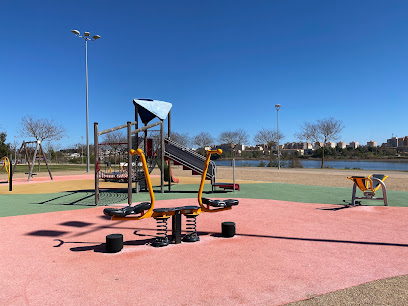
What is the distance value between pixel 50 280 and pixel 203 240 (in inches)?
102

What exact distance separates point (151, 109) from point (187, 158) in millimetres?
2617

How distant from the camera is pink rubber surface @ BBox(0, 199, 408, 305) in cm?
Answer: 327

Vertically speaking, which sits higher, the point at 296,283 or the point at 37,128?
the point at 37,128

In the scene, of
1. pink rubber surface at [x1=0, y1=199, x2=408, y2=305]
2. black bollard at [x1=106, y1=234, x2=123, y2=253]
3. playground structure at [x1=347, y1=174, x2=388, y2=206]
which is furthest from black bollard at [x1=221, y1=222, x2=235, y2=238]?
playground structure at [x1=347, y1=174, x2=388, y2=206]

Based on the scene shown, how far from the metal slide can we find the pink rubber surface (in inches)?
222

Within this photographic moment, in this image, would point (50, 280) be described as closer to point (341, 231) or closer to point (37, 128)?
point (341, 231)

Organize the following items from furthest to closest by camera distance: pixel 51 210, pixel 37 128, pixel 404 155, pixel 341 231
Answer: pixel 404 155
pixel 37 128
pixel 51 210
pixel 341 231

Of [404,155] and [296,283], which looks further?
[404,155]

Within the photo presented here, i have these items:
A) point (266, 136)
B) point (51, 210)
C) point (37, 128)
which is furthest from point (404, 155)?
point (51, 210)

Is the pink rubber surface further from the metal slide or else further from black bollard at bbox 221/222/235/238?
the metal slide

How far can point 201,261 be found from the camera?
169 inches

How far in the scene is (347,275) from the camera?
377cm

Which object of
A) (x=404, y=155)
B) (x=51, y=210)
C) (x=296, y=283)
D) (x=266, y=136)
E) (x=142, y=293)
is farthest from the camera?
(x=404, y=155)

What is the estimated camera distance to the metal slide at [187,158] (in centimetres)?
1272
